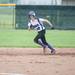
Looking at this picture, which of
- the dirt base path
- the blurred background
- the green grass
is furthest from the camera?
the blurred background

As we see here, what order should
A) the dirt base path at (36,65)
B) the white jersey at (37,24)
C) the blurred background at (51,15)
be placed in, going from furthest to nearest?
1. the blurred background at (51,15)
2. the white jersey at (37,24)
3. the dirt base path at (36,65)

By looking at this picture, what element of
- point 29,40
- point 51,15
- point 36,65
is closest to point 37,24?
point 36,65

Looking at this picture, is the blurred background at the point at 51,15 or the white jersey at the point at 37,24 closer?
the white jersey at the point at 37,24

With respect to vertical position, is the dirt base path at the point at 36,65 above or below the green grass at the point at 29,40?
above

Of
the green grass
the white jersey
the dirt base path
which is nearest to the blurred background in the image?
the green grass

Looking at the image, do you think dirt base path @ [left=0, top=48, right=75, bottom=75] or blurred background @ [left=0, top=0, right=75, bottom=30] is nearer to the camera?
dirt base path @ [left=0, top=48, right=75, bottom=75]

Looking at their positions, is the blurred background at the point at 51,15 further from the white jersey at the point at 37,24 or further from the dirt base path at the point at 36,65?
the dirt base path at the point at 36,65

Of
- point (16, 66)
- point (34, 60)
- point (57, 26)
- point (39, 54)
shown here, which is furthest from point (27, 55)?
point (57, 26)

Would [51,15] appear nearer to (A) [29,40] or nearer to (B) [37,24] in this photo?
(A) [29,40]

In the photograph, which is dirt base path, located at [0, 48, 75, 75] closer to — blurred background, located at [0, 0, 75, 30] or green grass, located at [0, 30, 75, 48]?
green grass, located at [0, 30, 75, 48]

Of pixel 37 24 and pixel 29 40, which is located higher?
pixel 37 24

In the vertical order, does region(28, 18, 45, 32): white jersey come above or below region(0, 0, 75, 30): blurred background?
above

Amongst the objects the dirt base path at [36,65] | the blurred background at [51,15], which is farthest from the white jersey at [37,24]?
the blurred background at [51,15]

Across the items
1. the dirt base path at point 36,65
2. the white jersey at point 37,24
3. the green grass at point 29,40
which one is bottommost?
the green grass at point 29,40
